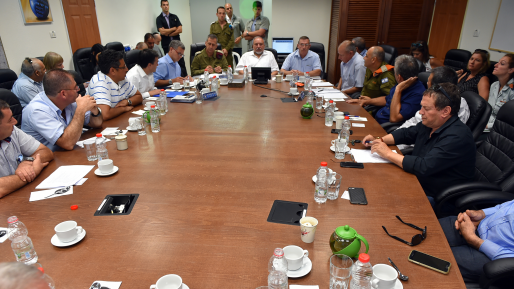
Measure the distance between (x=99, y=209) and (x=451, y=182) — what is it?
217 cm

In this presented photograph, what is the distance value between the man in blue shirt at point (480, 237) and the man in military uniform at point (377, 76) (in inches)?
78.1

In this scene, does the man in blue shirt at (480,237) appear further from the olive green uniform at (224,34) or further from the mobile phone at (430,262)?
the olive green uniform at (224,34)

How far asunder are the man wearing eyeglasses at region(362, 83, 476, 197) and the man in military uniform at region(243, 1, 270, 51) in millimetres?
5237

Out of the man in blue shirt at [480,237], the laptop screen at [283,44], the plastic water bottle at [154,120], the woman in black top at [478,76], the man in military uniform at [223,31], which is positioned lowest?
the man in blue shirt at [480,237]

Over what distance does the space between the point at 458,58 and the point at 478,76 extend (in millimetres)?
852

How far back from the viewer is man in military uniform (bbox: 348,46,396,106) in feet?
12.3

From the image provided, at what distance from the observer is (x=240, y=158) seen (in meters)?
2.18

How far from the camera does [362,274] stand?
3.72 ft

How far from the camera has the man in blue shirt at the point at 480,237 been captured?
160 cm

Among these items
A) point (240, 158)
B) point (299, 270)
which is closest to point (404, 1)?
point (240, 158)

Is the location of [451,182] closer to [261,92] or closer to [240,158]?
[240,158]

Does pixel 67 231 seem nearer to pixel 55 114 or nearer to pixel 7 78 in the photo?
pixel 55 114

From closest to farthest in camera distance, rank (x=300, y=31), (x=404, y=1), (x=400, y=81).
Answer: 1. (x=400, y=81)
2. (x=404, y=1)
3. (x=300, y=31)

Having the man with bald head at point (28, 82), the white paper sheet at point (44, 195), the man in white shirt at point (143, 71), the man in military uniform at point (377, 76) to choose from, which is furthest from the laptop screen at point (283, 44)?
the white paper sheet at point (44, 195)
